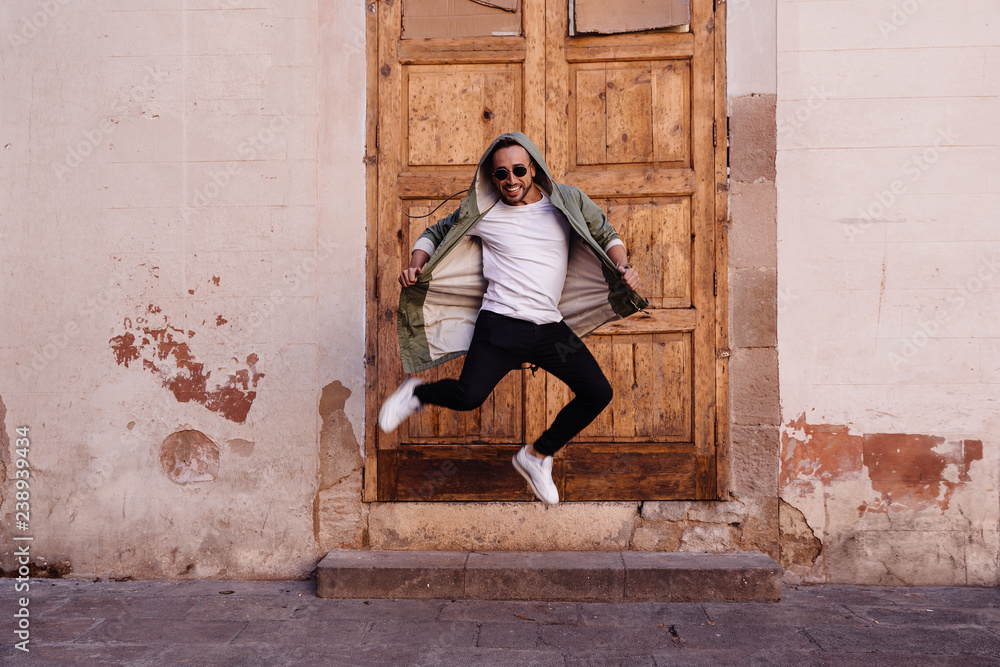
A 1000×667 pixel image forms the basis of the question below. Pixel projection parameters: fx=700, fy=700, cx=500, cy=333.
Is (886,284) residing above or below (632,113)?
below

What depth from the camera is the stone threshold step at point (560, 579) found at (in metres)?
3.81

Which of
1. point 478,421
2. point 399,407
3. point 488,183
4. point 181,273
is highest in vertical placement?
point 488,183

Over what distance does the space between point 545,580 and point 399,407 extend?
1306mm

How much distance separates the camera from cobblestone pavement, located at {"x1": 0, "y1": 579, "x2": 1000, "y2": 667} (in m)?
3.13

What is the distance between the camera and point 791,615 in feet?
11.9

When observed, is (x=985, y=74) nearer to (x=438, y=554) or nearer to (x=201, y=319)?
(x=438, y=554)

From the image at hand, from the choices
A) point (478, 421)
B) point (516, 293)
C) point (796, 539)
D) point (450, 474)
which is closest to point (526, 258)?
point (516, 293)

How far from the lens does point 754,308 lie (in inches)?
166

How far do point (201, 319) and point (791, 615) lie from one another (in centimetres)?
378

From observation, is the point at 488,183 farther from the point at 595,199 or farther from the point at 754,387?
the point at 754,387

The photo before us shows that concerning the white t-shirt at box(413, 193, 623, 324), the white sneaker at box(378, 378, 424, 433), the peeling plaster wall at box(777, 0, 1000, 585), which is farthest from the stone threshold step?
the white t-shirt at box(413, 193, 623, 324)

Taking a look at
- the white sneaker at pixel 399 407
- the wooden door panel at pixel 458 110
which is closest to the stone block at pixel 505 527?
the white sneaker at pixel 399 407

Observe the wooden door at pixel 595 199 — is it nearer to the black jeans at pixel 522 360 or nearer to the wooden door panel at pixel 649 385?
the wooden door panel at pixel 649 385

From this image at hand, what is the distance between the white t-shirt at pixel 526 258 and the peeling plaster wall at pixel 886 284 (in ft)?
4.95
